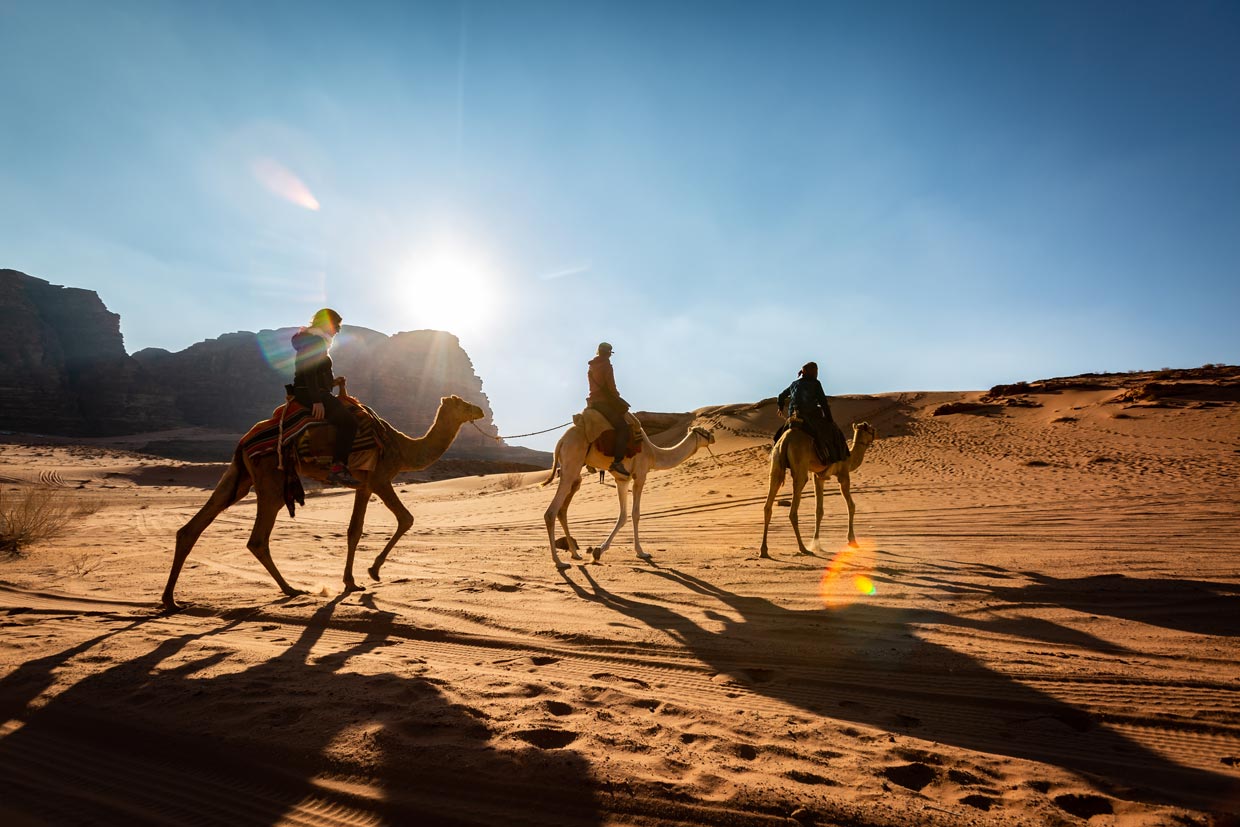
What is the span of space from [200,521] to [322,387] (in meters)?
1.84

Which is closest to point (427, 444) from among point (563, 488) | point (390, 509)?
point (390, 509)

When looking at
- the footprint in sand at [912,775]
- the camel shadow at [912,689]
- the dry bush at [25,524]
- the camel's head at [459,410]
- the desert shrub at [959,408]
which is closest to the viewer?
the footprint in sand at [912,775]

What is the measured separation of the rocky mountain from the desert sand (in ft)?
193

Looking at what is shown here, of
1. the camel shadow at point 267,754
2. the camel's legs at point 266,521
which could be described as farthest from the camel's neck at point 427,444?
the camel shadow at point 267,754

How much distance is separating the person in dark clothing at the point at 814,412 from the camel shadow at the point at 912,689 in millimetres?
4027

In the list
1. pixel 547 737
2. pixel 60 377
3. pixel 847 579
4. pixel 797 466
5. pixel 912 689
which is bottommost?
pixel 847 579

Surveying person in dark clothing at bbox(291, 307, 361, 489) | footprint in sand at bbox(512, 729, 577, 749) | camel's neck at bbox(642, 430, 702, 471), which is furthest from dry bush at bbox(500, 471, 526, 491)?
footprint in sand at bbox(512, 729, 577, 749)

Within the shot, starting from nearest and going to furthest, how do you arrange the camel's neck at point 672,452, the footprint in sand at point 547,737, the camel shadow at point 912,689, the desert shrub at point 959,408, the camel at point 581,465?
the camel shadow at point 912,689 < the footprint in sand at point 547,737 < the camel at point 581,465 < the camel's neck at point 672,452 < the desert shrub at point 959,408

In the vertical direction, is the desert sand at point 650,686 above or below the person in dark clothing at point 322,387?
below

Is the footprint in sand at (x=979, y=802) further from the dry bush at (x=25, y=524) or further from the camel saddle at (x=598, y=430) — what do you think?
the dry bush at (x=25, y=524)

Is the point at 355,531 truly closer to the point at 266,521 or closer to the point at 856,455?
the point at 266,521

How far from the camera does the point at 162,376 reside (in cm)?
8350

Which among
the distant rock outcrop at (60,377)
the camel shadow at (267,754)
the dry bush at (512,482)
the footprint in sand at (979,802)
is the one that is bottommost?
the dry bush at (512,482)

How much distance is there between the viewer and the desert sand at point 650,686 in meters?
2.39
